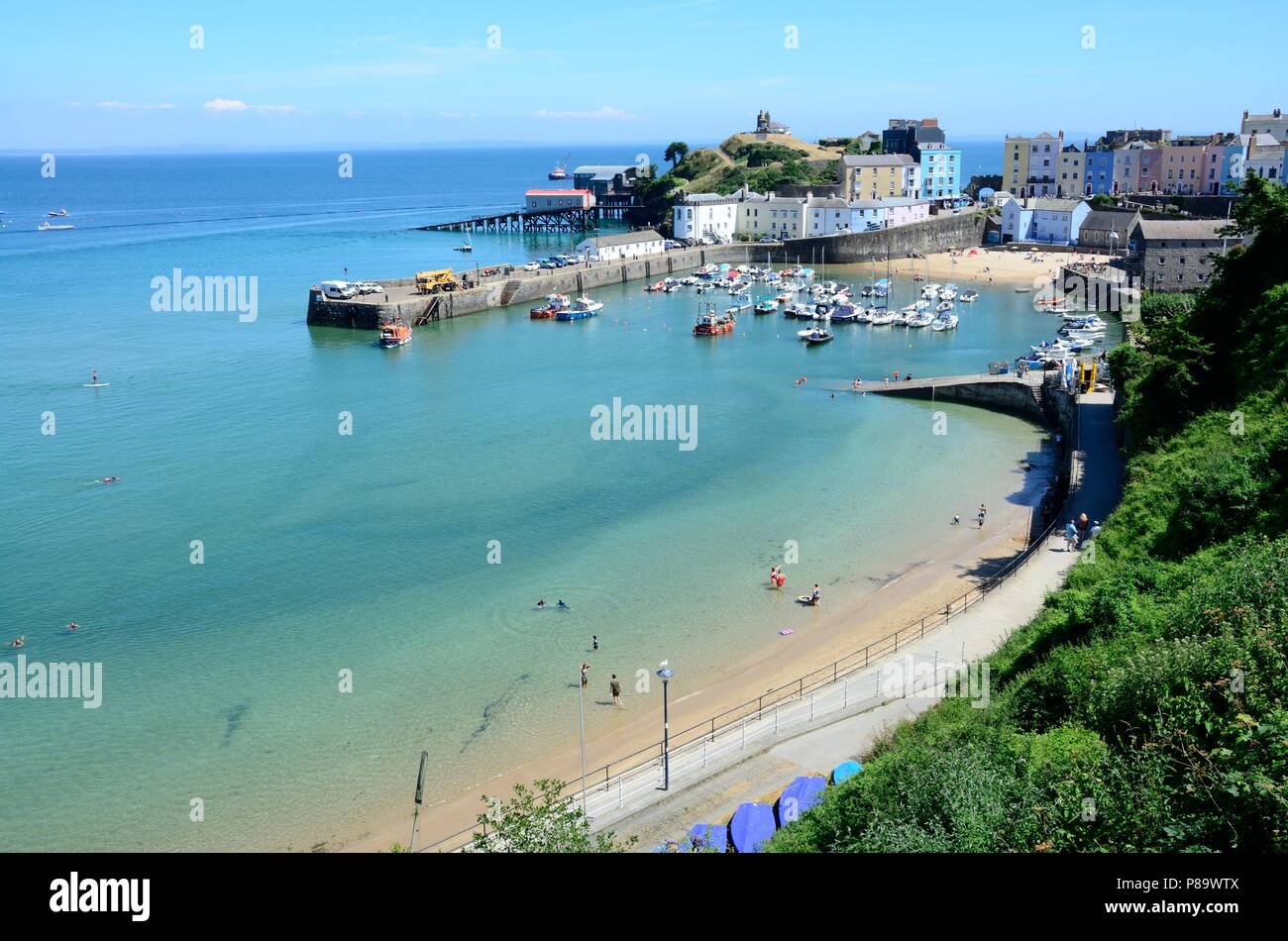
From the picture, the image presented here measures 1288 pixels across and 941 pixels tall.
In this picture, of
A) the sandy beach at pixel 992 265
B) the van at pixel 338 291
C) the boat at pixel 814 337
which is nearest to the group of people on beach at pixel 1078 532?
the boat at pixel 814 337

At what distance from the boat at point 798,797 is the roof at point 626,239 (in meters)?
53.9

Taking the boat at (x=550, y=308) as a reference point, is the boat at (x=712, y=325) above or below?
below

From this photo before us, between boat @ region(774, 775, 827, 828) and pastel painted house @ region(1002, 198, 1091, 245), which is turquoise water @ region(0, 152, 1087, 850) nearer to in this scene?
boat @ region(774, 775, 827, 828)

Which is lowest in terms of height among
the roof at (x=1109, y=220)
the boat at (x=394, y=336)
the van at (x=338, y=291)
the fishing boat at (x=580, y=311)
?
the boat at (x=394, y=336)

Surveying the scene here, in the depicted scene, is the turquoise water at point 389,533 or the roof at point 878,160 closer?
the turquoise water at point 389,533

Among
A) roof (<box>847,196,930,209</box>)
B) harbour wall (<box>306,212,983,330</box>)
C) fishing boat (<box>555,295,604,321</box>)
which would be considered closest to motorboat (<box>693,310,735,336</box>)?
fishing boat (<box>555,295,604,321</box>)

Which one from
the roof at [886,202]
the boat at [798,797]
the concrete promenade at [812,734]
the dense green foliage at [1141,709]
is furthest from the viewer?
the roof at [886,202]

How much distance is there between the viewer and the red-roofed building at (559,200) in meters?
98.0

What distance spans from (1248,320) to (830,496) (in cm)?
950

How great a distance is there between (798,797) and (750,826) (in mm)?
702

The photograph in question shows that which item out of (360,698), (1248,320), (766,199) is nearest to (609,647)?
(360,698)

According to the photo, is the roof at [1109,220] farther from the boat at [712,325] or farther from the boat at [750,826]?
the boat at [750,826]

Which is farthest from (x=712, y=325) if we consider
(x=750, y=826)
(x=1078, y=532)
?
(x=750, y=826)

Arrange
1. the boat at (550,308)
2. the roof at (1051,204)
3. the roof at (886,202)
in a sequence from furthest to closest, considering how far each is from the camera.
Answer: the roof at (886,202), the roof at (1051,204), the boat at (550,308)
